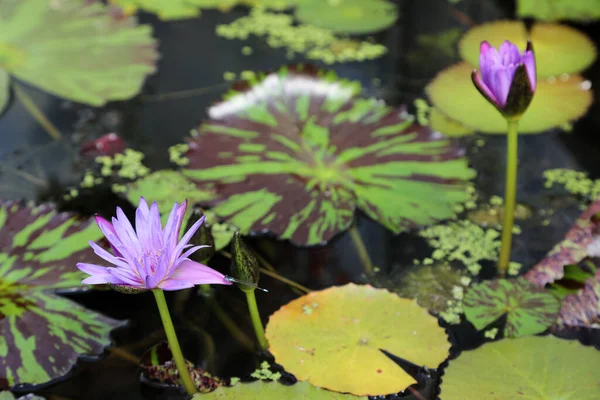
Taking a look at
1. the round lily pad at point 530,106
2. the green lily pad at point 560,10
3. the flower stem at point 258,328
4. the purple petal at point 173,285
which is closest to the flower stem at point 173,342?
the purple petal at point 173,285

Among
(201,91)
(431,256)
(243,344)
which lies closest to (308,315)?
(243,344)

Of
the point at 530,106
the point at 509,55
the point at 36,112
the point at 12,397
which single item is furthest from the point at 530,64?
the point at 36,112

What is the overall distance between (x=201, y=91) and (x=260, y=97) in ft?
0.89

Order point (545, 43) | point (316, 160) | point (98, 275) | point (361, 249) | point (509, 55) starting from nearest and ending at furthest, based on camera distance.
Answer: point (98, 275) < point (509, 55) < point (361, 249) < point (316, 160) < point (545, 43)

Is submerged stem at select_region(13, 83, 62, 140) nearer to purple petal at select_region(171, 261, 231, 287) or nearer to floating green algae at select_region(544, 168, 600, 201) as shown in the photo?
purple petal at select_region(171, 261, 231, 287)

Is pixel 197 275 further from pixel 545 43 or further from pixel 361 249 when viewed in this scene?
pixel 545 43

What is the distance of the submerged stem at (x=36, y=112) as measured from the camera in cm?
196

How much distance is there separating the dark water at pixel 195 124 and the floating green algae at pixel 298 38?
0.05 m

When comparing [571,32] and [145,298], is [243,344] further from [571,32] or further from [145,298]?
[571,32]

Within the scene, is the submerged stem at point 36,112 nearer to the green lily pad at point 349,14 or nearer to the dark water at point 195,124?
the dark water at point 195,124

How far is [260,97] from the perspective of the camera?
76.2 inches

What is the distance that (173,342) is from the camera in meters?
1.15

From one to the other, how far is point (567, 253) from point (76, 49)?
1700 millimetres

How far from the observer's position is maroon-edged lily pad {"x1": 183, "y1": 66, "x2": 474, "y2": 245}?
161 centimetres
